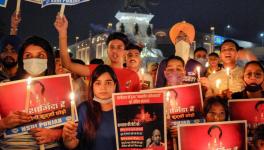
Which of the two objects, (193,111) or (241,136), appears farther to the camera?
(193,111)

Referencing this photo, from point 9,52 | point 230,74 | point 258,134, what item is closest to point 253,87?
point 230,74

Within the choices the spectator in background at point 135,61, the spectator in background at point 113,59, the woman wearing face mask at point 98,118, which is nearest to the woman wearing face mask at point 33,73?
the woman wearing face mask at point 98,118

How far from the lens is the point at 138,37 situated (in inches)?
2798

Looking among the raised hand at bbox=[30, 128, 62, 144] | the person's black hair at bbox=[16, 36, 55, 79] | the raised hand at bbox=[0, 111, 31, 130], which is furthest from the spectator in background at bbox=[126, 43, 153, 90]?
the raised hand at bbox=[0, 111, 31, 130]

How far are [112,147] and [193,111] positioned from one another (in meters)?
1.33

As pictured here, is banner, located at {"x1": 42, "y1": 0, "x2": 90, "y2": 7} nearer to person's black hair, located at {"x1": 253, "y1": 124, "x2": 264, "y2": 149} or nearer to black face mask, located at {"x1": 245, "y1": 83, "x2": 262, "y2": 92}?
black face mask, located at {"x1": 245, "y1": 83, "x2": 262, "y2": 92}

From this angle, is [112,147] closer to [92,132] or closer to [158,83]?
[92,132]

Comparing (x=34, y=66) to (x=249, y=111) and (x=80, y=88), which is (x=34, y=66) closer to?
(x=80, y=88)

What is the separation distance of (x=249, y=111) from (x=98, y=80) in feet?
7.35

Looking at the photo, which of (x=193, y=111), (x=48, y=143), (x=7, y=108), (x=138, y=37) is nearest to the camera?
(x=7, y=108)

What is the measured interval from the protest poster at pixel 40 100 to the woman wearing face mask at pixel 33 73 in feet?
0.34

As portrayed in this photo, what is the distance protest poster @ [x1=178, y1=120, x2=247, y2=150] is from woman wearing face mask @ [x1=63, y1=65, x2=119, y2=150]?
893mm

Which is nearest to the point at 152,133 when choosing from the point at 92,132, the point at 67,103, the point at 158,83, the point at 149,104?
the point at 149,104

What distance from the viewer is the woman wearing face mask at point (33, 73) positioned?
4367mm
